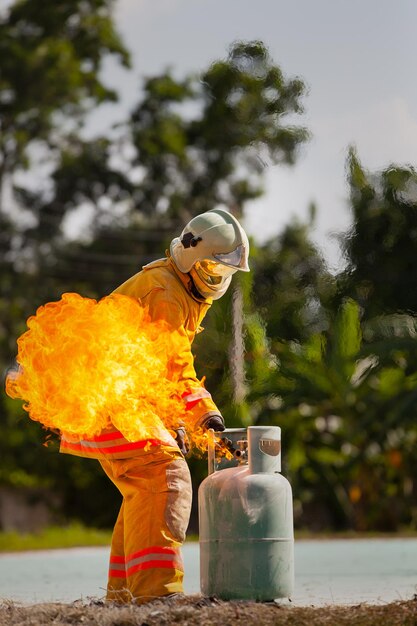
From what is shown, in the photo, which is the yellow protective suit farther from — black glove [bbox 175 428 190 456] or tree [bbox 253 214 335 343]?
tree [bbox 253 214 335 343]

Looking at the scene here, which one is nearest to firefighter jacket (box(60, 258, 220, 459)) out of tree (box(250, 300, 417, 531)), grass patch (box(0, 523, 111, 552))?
tree (box(250, 300, 417, 531))

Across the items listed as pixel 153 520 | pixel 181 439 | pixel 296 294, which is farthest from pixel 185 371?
pixel 296 294

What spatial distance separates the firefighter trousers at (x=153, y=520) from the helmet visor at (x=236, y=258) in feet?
3.07

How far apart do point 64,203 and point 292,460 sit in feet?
34.5

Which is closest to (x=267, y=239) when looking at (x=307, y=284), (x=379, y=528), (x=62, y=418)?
(x=379, y=528)

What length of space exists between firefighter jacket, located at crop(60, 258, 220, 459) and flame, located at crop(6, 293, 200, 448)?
45mm

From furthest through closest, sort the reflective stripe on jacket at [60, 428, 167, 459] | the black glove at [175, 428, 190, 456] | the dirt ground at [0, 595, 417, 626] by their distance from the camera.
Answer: the black glove at [175, 428, 190, 456]
the reflective stripe on jacket at [60, 428, 167, 459]
the dirt ground at [0, 595, 417, 626]

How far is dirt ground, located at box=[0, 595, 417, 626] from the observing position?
4469mm

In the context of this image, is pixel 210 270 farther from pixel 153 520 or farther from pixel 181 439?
pixel 153 520

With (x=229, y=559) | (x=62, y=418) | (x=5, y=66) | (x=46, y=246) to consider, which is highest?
(x=5, y=66)

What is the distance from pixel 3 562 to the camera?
11.6 meters

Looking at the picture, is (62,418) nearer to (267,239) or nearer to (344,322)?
(344,322)

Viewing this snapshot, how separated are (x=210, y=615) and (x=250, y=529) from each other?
672 millimetres

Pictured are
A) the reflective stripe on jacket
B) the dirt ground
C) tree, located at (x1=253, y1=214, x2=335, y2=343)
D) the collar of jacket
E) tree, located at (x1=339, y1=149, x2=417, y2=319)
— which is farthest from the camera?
tree, located at (x1=253, y1=214, x2=335, y2=343)
